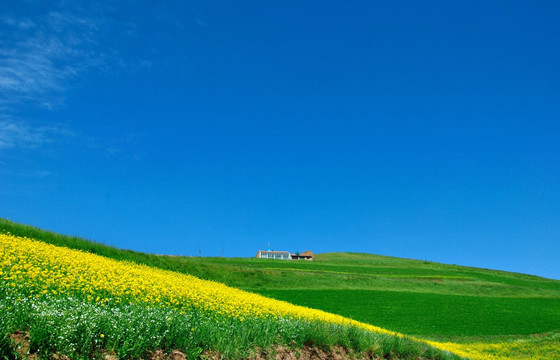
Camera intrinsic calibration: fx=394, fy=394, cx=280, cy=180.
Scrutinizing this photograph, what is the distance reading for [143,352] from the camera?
24.4 feet

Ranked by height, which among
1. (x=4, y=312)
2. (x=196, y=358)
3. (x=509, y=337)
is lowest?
(x=509, y=337)

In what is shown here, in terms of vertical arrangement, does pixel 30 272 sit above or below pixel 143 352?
above

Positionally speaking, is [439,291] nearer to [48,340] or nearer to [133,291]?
[133,291]

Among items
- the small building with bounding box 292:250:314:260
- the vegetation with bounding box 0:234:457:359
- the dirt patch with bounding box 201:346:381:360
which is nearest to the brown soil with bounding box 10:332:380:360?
the dirt patch with bounding box 201:346:381:360

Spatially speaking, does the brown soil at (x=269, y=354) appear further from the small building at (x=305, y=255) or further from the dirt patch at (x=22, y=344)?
the small building at (x=305, y=255)

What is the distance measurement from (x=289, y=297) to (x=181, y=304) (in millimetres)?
30067

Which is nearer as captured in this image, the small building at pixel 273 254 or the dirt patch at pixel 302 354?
the dirt patch at pixel 302 354

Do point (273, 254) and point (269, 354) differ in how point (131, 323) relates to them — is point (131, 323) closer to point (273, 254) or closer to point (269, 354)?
point (269, 354)

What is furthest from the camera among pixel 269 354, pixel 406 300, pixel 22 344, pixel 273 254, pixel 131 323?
pixel 273 254

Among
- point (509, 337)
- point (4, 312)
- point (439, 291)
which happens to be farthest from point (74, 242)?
point (439, 291)

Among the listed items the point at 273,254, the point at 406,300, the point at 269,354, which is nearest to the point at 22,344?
the point at 269,354

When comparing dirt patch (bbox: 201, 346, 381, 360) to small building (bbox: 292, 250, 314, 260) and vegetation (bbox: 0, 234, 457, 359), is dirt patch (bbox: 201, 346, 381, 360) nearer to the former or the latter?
vegetation (bbox: 0, 234, 457, 359)

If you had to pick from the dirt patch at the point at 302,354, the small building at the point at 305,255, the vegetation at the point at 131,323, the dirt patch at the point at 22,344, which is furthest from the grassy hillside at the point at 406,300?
the small building at the point at 305,255

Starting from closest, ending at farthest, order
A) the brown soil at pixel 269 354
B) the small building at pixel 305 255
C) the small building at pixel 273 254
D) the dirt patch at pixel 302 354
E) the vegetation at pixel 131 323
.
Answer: the brown soil at pixel 269 354 → the vegetation at pixel 131 323 → the dirt patch at pixel 302 354 → the small building at pixel 273 254 → the small building at pixel 305 255
